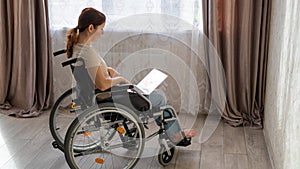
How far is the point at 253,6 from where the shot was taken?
3375 millimetres

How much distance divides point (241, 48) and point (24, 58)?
6.06 feet

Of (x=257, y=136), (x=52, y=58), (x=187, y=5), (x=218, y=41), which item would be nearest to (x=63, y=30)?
(x=52, y=58)

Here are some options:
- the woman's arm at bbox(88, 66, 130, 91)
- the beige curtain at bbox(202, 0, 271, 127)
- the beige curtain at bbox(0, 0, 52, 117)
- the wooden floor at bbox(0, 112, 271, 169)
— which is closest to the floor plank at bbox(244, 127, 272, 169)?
the wooden floor at bbox(0, 112, 271, 169)

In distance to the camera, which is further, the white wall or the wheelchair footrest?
the wheelchair footrest

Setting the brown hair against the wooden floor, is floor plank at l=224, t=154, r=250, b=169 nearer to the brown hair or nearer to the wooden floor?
the wooden floor

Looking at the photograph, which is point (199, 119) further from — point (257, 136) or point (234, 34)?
point (234, 34)

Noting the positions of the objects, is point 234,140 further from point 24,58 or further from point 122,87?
point 24,58

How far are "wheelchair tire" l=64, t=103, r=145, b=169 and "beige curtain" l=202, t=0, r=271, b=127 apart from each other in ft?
3.57

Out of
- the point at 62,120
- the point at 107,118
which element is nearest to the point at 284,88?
the point at 107,118

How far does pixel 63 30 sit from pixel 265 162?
6.59 ft

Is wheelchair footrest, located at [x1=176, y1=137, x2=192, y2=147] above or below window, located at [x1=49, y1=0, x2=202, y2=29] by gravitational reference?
below

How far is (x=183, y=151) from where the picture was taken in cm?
311

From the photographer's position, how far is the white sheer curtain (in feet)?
11.7

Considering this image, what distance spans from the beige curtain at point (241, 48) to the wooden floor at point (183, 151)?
0.19 metres
